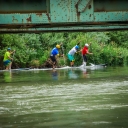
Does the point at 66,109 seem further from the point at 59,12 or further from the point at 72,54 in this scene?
the point at 72,54

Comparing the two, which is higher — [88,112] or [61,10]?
[61,10]

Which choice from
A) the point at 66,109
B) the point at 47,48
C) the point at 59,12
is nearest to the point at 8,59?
the point at 47,48

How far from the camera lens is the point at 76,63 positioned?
147 ft

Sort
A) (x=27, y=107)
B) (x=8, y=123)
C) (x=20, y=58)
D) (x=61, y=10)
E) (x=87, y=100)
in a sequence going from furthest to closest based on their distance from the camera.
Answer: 1. (x=20, y=58)
2. (x=61, y=10)
3. (x=87, y=100)
4. (x=27, y=107)
5. (x=8, y=123)

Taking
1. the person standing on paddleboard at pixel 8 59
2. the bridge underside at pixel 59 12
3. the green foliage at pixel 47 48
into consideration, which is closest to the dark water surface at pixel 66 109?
the bridge underside at pixel 59 12

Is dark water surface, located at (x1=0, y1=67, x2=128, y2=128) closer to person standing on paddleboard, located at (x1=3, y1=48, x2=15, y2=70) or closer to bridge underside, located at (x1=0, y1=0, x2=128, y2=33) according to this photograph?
bridge underside, located at (x1=0, y1=0, x2=128, y2=33)

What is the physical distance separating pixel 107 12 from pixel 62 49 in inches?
1066

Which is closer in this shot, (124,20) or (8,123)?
(8,123)

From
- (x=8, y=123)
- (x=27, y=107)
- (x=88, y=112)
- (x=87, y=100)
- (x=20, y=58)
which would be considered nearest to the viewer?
(x=8, y=123)

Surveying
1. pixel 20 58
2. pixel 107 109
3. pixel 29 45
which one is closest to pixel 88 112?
pixel 107 109

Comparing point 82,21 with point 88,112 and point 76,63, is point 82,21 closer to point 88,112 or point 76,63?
point 88,112

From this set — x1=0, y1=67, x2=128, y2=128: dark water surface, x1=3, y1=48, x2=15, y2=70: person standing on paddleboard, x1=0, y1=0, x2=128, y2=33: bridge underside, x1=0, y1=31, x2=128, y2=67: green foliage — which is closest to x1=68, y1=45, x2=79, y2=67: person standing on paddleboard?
x1=0, y1=31, x2=128, y2=67: green foliage

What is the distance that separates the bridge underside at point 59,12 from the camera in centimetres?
1864

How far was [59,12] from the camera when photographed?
1867cm
